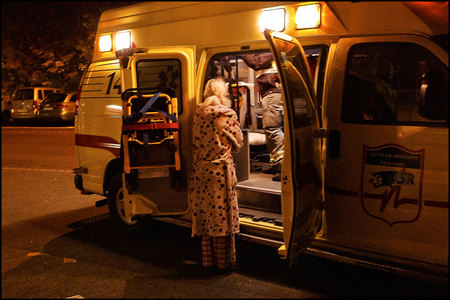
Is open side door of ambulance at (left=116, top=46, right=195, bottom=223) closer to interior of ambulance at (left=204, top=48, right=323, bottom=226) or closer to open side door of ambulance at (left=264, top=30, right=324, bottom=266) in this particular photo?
interior of ambulance at (left=204, top=48, right=323, bottom=226)

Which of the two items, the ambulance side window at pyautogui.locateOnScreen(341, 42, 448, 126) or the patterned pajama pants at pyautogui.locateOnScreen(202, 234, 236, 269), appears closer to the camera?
the ambulance side window at pyautogui.locateOnScreen(341, 42, 448, 126)

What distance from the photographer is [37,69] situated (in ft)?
13.7

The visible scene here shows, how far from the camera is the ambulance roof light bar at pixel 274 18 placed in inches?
157

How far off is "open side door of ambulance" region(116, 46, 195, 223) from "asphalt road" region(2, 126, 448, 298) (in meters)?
0.57

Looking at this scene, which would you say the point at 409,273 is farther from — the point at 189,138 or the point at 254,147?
the point at 254,147

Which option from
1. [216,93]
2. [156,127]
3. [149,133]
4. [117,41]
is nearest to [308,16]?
[216,93]

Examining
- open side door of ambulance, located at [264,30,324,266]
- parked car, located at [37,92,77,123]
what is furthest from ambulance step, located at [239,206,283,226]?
parked car, located at [37,92,77,123]

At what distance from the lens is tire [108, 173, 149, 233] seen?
17.1 feet

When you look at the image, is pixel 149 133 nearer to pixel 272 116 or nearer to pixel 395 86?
pixel 272 116

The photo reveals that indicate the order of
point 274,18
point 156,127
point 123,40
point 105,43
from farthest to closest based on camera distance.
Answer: point 105,43 → point 123,40 → point 156,127 → point 274,18

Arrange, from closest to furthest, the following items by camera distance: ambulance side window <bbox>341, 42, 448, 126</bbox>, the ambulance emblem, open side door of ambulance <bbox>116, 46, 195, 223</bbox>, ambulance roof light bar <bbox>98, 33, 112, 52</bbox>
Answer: ambulance side window <bbox>341, 42, 448, 126</bbox> → the ambulance emblem → open side door of ambulance <bbox>116, 46, 195, 223</bbox> → ambulance roof light bar <bbox>98, 33, 112, 52</bbox>

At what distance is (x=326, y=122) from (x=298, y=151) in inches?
18.8

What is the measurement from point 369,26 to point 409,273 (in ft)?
6.45

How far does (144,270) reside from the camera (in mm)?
4316
